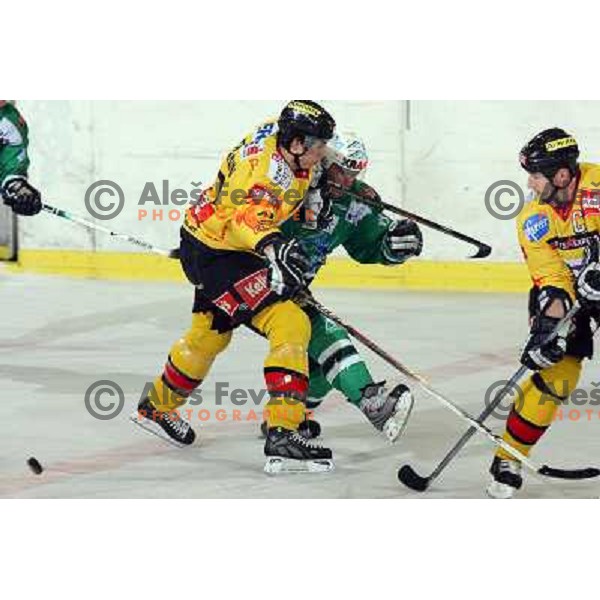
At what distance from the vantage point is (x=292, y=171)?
5.59 meters

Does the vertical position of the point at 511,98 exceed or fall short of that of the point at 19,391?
it exceeds it

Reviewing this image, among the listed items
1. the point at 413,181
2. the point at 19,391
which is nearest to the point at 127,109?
the point at 413,181

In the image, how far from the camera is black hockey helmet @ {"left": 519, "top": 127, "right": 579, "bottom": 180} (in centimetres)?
523

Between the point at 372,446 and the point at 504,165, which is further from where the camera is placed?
the point at 504,165

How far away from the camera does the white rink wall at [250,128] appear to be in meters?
9.46

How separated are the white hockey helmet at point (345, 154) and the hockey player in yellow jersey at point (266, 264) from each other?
0.46ft

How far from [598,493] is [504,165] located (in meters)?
4.18

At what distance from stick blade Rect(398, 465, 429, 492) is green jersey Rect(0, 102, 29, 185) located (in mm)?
2297

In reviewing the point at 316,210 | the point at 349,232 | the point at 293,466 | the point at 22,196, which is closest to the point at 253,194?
the point at 316,210

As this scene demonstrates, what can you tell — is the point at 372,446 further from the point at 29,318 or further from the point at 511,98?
the point at 511,98

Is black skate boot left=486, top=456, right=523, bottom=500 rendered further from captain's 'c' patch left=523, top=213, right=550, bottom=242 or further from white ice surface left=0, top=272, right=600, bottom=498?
captain's 'c' patch left=523, top=213, right=550, bottom=242

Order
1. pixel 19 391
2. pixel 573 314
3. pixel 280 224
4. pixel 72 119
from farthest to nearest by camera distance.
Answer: pixel 72 119 → pixel 19 391 → pixel 280 224 → pixel 573 314

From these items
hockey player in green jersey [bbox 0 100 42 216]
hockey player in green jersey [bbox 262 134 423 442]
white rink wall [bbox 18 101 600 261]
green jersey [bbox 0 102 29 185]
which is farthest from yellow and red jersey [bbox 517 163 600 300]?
white rink wall [bbox 18 101 600 261]

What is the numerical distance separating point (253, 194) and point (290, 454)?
0.79m
